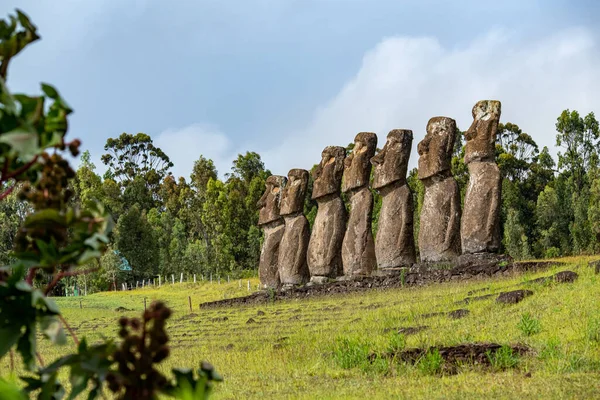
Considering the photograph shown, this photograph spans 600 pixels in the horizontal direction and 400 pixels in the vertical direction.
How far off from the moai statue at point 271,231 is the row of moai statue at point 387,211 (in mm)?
31

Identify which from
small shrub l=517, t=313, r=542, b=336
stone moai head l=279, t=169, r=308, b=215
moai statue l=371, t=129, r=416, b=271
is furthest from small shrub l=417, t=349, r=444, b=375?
stone moai head l=279, t=169, r=308, b=215

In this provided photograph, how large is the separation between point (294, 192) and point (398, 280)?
6.54 m

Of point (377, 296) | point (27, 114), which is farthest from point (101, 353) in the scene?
point (377, 296)

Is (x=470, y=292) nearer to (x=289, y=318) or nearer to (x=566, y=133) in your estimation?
(x=289, y=318)

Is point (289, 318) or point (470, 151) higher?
point (470, 151)

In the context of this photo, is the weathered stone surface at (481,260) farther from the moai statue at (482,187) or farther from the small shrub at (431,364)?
the small shrub at (431,364)

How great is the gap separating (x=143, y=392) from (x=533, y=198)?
45.6 metres

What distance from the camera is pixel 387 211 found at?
67.6 feet

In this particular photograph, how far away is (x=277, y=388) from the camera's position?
8023mm

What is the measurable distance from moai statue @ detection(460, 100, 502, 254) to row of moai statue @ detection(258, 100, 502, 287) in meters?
0.02

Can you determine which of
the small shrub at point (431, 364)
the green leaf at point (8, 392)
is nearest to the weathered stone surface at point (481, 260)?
the small shrub at point (431, 364)

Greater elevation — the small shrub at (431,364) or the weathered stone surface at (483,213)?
the weathered stone surface at (483,213)

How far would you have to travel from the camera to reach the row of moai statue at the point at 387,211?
1888 centimetres

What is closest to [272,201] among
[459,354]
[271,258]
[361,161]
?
[271,258]
